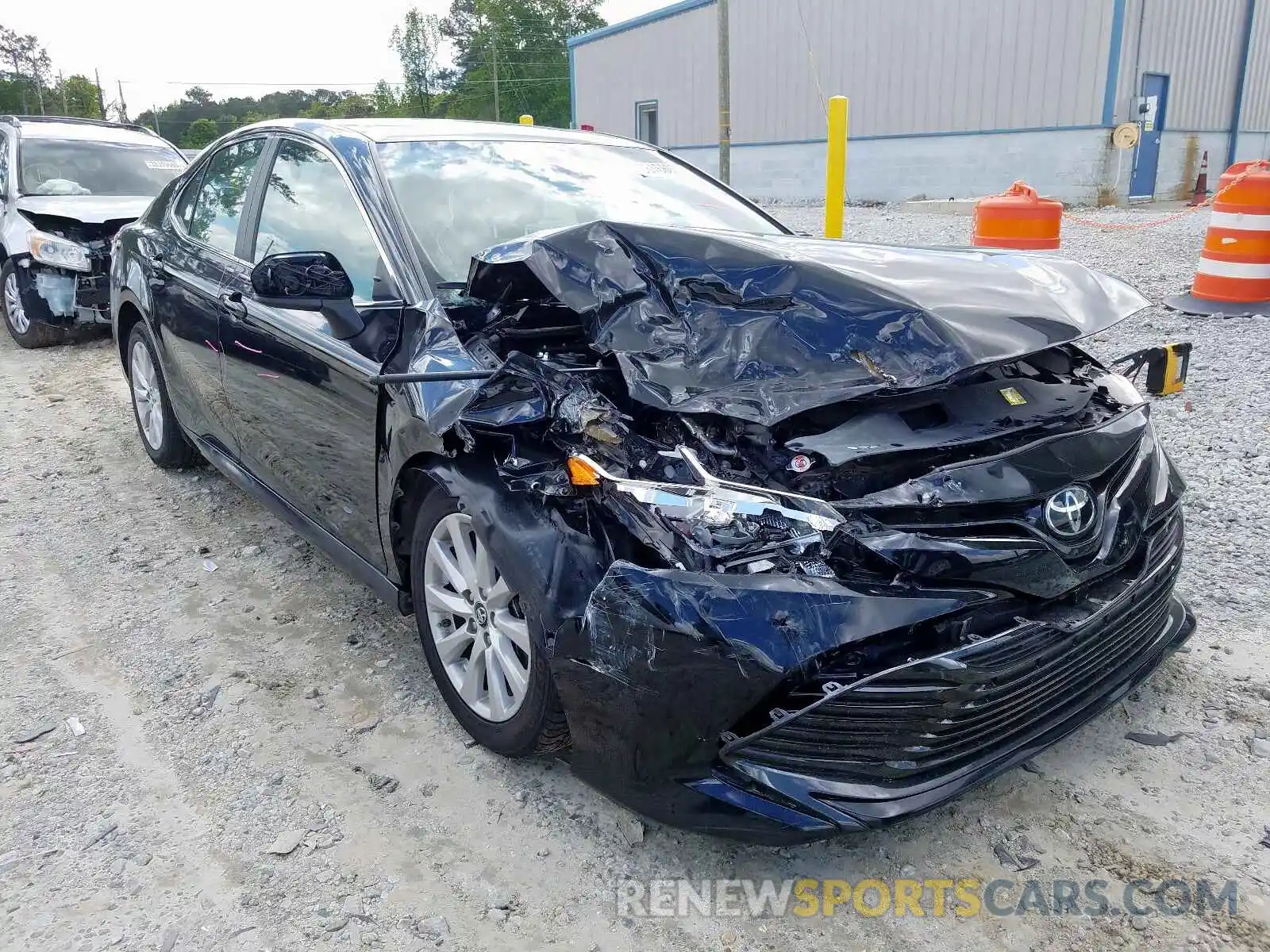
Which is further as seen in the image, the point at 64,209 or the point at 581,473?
the point at 64,209

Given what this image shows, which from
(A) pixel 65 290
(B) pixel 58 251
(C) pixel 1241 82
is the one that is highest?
(C) pixel 1241 82

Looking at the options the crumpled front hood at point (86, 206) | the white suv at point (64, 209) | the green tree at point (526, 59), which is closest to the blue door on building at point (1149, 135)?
the white suv at point (64, 209)

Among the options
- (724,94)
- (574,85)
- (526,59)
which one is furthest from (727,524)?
(526,59)

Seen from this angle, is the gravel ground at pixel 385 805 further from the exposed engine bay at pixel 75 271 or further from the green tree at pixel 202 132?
the green tree at pixel 202 132

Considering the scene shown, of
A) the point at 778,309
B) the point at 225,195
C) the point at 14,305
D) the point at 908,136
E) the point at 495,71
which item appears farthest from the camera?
the point at 495,71

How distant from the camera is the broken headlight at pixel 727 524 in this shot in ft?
6.79

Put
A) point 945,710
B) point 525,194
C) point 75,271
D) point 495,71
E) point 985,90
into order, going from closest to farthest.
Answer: point 945,710 < point 525,194 < point 75,271 < point 985,90 < point 495,71

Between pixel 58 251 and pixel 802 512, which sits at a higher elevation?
pixel 58 251

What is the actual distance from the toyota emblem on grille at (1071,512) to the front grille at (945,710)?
168 mm

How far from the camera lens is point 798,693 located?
2.02 m

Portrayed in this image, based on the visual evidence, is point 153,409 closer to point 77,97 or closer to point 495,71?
point 495,71

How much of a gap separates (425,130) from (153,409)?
2.48 metres

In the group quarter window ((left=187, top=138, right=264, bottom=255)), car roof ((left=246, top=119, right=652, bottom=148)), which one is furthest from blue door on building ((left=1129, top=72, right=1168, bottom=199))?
quarter window ((left=187, top=138, right=264, bottom=255))

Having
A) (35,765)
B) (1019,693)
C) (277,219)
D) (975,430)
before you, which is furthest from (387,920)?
(277,219)
